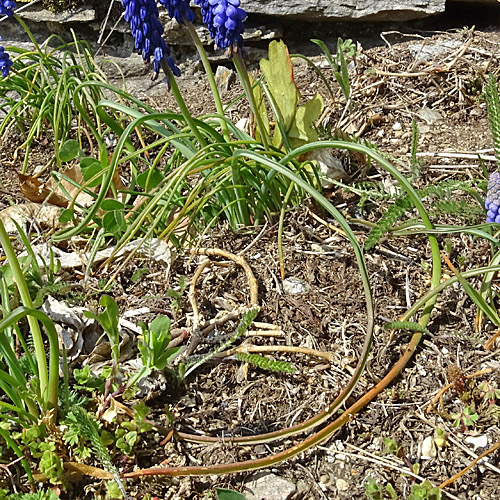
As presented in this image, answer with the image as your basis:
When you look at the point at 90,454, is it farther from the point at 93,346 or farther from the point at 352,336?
the point at 352,336

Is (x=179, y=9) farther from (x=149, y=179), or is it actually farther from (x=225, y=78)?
(x=225, y=78)

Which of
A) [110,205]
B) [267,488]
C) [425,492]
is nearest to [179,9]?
[110,205]

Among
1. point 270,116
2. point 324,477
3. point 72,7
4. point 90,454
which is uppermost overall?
point 72,7

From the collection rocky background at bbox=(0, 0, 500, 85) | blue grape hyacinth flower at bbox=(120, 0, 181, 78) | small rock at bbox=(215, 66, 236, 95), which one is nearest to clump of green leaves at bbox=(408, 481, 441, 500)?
blue grape hyacinth flower at bbox=(120, 0, 181, 78)

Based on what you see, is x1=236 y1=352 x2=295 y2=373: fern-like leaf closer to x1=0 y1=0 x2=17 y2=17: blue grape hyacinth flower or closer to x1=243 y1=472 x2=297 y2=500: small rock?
x1=243 y1=472 x2=297 y2=500: small rock

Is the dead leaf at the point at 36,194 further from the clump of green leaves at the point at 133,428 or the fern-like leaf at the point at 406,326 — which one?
the fern-like leaf at the point at 406,326

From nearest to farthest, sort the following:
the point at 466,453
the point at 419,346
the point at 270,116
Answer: the point at 466,453 → the point at 419,346 → the point at 270,116

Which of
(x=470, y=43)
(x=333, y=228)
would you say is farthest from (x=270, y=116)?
(x=470, y=43)
